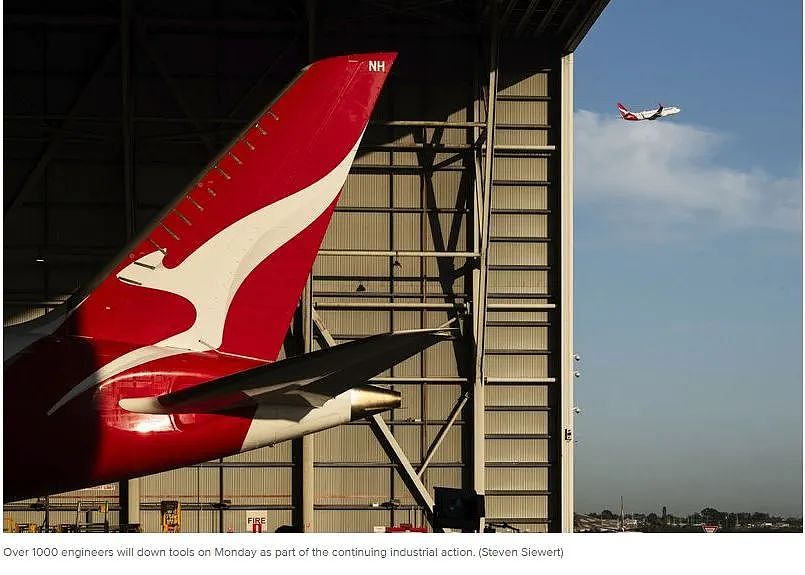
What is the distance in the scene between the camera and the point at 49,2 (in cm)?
2731

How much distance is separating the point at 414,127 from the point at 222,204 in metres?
14.0

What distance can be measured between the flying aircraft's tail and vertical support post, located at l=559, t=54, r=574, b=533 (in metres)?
13.6

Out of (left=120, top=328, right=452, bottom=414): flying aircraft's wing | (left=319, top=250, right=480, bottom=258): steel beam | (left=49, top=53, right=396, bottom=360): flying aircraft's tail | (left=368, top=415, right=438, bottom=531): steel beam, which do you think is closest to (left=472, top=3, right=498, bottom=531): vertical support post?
(left=319, top=250, right=480, bottom=258): steel beam

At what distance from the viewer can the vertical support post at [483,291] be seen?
2678 centimetres

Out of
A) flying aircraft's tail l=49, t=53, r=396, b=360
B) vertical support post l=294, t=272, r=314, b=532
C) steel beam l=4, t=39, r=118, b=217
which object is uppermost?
steel beam l=4, t=39, r=118, b=217

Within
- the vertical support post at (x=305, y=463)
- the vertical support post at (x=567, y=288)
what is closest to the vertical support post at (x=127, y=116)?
the vertical support post at (x=305, y=463)

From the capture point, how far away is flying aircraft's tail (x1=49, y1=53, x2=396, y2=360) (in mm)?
14578

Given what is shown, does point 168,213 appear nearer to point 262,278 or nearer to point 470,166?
point 262,278

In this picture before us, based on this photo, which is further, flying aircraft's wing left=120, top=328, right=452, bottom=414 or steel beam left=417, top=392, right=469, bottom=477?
steel beam left=417, top=392, right=469, bottom=477

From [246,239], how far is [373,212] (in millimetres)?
13806

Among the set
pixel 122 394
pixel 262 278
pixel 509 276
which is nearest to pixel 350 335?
pixel 509 276

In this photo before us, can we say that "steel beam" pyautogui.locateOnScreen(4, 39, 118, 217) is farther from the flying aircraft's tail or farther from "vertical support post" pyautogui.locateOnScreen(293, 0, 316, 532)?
the flying aircraft's tail

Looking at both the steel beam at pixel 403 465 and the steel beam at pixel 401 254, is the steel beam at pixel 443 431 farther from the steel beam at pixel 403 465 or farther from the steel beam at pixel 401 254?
the steel beam at pixel 401 254
